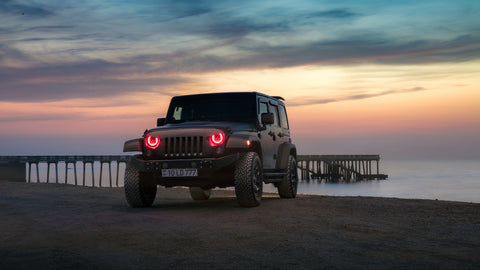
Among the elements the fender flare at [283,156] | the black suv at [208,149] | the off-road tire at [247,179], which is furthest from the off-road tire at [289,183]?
the off-road tire at [247,179]

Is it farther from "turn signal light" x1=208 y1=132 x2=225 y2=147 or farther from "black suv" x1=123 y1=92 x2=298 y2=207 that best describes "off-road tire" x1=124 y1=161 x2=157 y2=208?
"turn signal light" x1=208 y1=132 x2=225 y2=147

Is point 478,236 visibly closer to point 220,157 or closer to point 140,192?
point 220,157

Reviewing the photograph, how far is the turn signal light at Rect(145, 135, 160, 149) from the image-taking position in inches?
421

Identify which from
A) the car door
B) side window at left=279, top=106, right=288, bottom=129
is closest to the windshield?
the car door

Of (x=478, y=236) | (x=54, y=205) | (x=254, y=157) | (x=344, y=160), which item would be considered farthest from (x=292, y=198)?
(x=344, y=160)

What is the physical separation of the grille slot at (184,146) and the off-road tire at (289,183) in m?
3.72

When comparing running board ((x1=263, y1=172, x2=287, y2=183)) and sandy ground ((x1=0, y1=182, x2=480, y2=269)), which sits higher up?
running board ((x1=263, y1=172, x2=287, y2=183))

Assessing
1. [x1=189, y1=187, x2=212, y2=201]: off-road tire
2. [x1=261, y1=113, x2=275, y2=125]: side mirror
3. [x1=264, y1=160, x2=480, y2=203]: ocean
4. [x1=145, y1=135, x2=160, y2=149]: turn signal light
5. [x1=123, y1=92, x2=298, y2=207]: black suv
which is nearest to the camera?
[x1=123, y1=92, x2=298, y2=207]: black suv

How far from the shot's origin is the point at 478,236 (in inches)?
289

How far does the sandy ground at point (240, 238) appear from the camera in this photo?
18.1 ft

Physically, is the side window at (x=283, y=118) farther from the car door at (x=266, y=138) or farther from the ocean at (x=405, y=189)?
the ocean at (x=405, y=189)

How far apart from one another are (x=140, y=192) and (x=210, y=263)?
5888 millimetres

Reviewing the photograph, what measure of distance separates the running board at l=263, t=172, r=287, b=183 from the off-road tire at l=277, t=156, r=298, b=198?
28cm

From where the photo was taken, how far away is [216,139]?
34.1 feet
